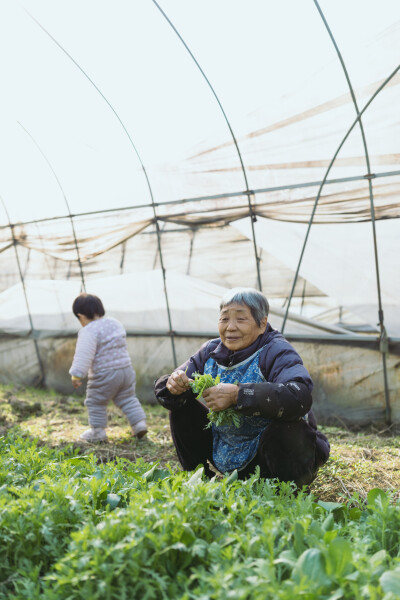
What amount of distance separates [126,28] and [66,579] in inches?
209

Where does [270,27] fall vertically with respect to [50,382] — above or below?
above

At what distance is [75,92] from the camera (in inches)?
265

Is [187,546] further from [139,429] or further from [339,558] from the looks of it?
[139,429]

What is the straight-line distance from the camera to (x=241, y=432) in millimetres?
3330

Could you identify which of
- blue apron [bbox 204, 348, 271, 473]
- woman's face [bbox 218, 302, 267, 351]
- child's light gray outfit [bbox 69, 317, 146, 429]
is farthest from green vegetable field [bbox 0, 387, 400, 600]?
child's light gray outfit [bbox 69, 317, 146, 429]

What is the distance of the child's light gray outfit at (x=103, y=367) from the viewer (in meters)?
5.62

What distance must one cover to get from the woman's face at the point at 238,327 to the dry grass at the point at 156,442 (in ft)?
2.48

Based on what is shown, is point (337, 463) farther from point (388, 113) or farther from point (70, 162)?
point (70, 162)

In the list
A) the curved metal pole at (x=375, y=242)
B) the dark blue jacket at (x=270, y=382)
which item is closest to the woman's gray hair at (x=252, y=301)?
the dark blue jacket at (x=270, y=382)

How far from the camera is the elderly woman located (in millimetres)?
2969

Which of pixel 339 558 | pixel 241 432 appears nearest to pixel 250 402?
pixel 241 432

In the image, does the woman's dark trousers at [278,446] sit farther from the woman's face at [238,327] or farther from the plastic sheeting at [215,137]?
the plastic sheeting at [215,137]

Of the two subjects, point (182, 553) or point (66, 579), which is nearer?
point (66, 579)

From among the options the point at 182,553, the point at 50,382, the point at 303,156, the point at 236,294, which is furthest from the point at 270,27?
the point at 50,382
